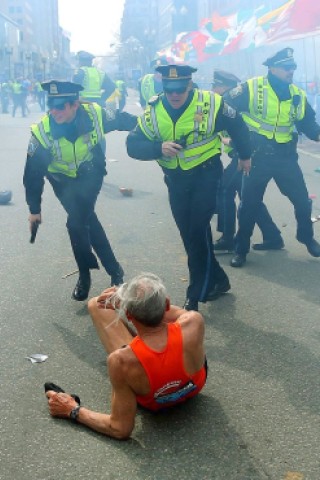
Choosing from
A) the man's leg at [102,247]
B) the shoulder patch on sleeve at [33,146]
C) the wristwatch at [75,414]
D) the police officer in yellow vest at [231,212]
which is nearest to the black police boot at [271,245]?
the police officer in yellow vest at [231,212]

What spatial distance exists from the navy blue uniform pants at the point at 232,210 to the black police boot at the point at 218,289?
159 cm

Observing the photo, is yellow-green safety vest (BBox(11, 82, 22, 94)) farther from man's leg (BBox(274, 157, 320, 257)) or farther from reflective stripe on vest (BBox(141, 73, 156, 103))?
man's leg (BBox(274, 157, 320, 257))

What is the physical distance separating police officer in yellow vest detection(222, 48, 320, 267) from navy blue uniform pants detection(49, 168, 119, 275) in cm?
156

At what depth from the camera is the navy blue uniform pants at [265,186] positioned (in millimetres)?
6574

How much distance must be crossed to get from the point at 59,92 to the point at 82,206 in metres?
0.90

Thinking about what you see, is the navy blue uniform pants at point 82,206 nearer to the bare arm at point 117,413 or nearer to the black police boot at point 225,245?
the black police boot at point 225,245

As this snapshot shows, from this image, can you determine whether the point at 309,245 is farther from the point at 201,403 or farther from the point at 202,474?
the point at 202,474

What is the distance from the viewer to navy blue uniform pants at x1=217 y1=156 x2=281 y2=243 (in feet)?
23.9

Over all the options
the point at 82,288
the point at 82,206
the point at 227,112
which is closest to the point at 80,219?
the point at 82,206

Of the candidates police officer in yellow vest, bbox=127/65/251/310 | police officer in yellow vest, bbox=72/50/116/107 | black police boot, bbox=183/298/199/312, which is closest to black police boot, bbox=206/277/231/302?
police officer in yellow vest, bbox=127/65/251/310

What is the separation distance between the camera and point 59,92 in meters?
5.22

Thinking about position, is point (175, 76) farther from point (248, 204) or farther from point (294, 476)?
point (294, 476)

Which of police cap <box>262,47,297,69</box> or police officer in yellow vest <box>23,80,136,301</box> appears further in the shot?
police cap <box>262,47,297,69</box>

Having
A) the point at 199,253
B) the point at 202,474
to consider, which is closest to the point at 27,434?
the point at 202,474
